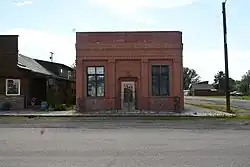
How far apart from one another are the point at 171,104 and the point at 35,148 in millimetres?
21273

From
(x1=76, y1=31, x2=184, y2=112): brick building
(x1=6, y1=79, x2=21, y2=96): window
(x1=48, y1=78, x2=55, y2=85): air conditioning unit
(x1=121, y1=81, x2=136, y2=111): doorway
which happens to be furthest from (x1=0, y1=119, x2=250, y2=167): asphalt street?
(x1=48, y1=78, x2=55, y2=85): air conditioning unit

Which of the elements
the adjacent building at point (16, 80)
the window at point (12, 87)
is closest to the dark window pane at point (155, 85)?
the adjacent building at point (16, 80)

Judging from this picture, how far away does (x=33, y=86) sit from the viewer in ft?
126

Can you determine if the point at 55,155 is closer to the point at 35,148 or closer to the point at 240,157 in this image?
the point at 35,148

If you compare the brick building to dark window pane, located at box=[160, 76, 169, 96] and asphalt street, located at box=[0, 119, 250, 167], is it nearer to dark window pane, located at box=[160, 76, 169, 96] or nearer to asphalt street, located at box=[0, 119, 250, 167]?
dark window pane, located at box=[160, 76, 169, 96]

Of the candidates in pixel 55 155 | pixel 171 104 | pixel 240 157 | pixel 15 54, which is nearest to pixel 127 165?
pixel 55 155

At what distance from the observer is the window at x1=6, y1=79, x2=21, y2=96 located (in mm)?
34594

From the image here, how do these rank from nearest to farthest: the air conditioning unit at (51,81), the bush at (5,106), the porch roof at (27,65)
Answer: the bush at (5,106) < the porch roof at (27,65) < the air conditioning unit at (51,81)

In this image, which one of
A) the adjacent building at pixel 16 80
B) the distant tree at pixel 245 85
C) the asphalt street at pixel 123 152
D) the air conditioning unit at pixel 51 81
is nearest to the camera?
the asphalt street at pixel 123 152

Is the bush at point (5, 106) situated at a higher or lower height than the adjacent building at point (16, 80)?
lower

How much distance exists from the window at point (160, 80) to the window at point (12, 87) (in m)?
12.5

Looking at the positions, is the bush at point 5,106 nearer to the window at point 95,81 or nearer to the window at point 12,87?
the window at point 12,87

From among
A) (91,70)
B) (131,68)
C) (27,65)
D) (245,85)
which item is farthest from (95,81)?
(245,85)

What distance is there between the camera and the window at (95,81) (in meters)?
31.8
